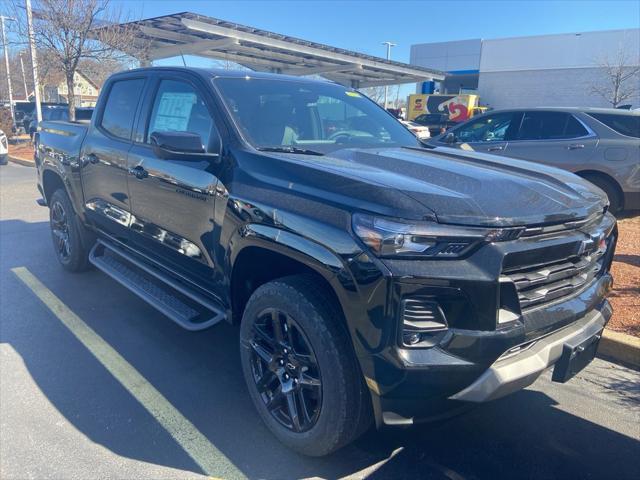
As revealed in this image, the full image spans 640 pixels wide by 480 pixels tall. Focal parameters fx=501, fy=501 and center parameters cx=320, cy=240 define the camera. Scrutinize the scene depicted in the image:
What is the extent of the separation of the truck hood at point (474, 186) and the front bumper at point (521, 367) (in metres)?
0.55

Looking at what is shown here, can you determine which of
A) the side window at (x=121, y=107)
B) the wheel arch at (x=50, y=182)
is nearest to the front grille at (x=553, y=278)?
the side window at (x=121, y=107)

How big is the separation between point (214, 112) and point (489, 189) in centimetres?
175

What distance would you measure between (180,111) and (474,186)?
219cm

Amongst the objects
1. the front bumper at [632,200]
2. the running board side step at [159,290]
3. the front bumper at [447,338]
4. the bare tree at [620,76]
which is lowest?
the running board side step at [159,290]

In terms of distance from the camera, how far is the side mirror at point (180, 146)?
114 inches

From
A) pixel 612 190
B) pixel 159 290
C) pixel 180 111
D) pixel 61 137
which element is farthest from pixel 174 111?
pixel 612 190

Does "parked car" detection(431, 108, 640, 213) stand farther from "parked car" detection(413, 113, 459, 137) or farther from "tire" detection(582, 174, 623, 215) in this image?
"parked car" detection(413, 113, 459, 137)

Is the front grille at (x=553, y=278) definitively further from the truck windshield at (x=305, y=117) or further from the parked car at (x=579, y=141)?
the parked car at (x=579, y=141)

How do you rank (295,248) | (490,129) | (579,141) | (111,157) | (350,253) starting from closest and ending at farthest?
(350,253) < (295,248) < (111,157) < (579,141) < (490,129)

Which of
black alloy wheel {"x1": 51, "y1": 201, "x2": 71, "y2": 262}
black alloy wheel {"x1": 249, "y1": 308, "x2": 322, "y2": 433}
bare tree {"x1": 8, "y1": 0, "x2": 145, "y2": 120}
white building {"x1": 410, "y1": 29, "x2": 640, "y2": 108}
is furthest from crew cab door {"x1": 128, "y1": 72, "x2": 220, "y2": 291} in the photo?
white building {"x1": 410, "y1": 29, "x2": 640, "y2": 108}

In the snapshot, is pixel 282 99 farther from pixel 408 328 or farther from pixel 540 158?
pixel 540 158

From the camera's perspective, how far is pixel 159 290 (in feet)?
12.5

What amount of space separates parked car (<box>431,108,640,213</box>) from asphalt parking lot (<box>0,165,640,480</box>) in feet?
12.7

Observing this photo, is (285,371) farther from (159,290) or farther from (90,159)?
(90,159)
